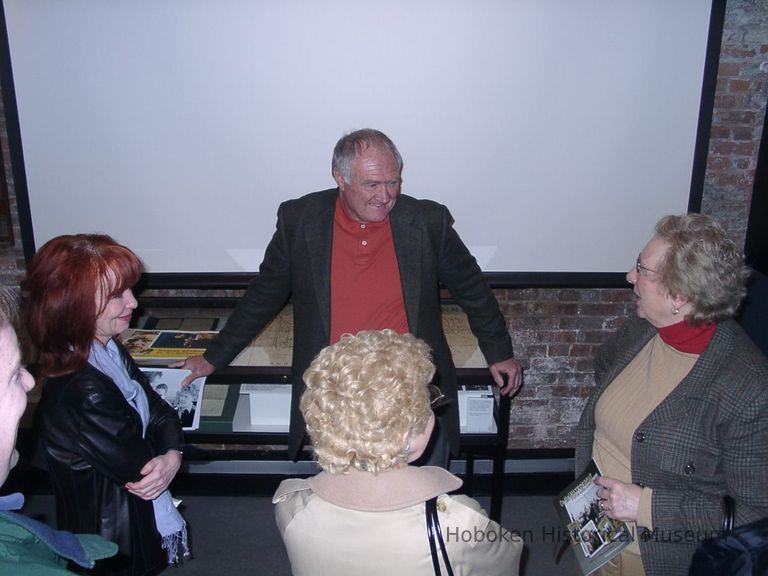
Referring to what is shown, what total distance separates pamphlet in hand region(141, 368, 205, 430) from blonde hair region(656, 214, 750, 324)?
65.7 inches

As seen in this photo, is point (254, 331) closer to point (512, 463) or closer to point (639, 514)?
point (639, 514)

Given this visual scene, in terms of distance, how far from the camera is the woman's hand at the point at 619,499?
164 centimetres

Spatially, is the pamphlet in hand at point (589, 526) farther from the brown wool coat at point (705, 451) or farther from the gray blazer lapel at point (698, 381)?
the gray blazer lapel at point (698, 381)

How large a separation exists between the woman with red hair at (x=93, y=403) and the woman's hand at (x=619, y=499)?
48.1 inches

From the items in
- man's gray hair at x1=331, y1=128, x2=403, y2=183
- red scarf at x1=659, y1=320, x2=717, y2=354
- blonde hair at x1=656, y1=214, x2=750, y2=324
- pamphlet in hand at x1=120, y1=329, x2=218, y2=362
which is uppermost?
man's gray hair at x1=331, y1=128, x2=403, y2=183

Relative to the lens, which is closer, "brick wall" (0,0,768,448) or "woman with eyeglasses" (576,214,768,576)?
"woman with eyeglasses" (576,214,768,576)

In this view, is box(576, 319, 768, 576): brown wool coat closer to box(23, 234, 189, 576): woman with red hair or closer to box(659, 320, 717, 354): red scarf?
Answer: box(659, 320, 717, 354): red scarf

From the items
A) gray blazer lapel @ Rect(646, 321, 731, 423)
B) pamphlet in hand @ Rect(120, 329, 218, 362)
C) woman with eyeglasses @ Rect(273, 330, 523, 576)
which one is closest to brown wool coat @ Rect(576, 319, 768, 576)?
gray blazer lapel @ Rect(646, 321, 731, 423)

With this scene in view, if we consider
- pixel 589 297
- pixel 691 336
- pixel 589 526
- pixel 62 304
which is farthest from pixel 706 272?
pixel 62 304

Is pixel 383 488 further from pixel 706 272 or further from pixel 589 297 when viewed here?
pixel 589 297

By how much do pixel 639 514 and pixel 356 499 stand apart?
2.84ft

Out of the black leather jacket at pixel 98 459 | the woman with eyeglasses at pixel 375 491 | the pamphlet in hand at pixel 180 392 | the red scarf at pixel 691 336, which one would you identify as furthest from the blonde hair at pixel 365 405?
the pamphlet in hand at pixel 180 392

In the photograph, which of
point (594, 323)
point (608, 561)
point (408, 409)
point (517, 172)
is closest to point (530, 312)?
point (594, 323)

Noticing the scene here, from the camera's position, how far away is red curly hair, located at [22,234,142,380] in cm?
161
